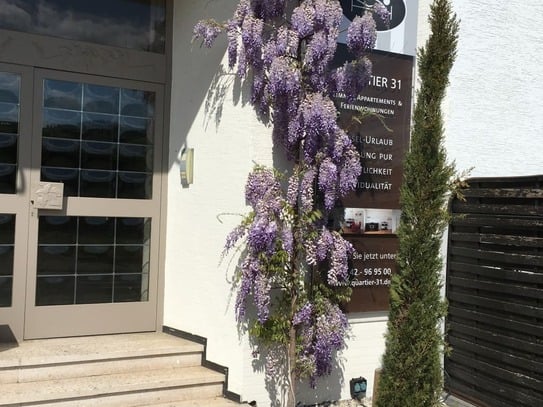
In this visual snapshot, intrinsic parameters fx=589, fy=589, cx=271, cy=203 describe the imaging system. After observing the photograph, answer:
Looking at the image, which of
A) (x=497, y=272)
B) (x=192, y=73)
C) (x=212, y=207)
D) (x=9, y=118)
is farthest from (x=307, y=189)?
(x=9, y=118)

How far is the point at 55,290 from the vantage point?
4.93m

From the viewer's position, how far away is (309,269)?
179 inches

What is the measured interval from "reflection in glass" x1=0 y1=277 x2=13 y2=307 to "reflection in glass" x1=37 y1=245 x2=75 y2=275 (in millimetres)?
235

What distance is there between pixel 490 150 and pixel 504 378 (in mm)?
2133

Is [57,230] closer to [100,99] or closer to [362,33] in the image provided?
[100,99]

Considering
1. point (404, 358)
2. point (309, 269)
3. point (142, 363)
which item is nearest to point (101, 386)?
point (142, 363)

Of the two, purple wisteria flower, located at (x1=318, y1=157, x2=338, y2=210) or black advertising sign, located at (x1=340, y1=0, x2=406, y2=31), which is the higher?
black advertising sign, located at (x1=340, y1=0, x2=406, y2=31)

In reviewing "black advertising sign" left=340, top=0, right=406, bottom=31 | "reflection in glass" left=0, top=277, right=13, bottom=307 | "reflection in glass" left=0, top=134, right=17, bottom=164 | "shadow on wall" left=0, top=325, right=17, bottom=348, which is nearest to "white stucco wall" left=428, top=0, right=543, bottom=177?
"black advertising sign" left=340, top=0, right=406, bottom=31

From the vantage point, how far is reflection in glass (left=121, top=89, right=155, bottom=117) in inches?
204

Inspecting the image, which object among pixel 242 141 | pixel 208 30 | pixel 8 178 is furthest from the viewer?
pixel 8 178

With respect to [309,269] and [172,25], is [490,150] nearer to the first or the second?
[309,269]

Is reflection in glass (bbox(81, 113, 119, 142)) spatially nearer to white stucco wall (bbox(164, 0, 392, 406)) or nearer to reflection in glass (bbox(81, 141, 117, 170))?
reflection in glass (bbox(81, 141, 117, 170))

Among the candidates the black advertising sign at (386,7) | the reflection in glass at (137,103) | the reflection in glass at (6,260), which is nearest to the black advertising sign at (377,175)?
the black advertising sign at (386,7)

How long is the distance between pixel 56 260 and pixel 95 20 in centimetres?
210
